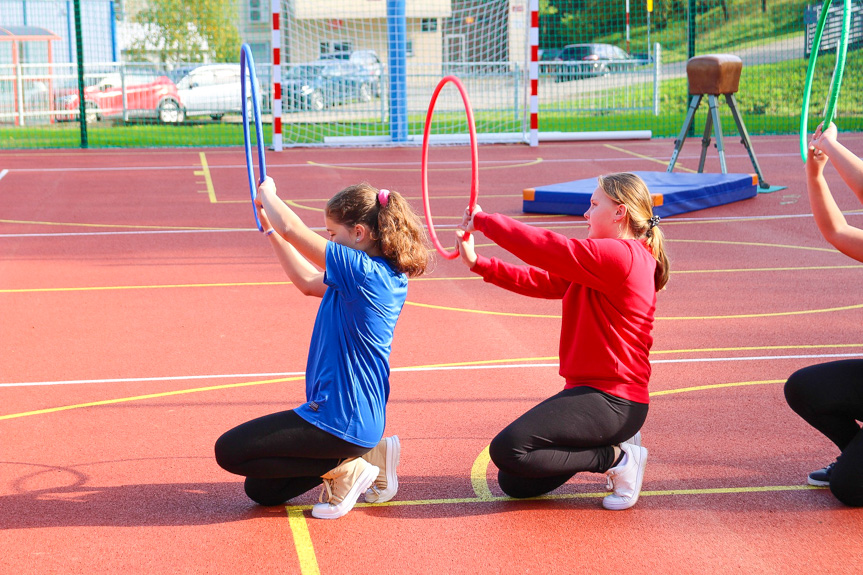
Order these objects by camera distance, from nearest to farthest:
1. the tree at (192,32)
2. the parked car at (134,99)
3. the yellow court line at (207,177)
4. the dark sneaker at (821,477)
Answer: the dark sneaker at (821,477) < the yellow court line at (207,177) < the parked car at (134,99) < the tree at (192,32)

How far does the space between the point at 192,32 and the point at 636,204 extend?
28508 millimetres

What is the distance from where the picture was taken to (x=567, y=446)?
3.88 meters

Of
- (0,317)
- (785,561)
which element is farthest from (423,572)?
(0,317)

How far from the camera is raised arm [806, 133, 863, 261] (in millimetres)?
3842

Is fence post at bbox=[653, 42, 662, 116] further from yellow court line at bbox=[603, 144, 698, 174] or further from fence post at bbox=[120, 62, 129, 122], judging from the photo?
fence post at bbox=[120, 62, 129, 122]

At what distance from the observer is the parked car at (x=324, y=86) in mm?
20656

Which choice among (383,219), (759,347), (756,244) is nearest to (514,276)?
(383,219)

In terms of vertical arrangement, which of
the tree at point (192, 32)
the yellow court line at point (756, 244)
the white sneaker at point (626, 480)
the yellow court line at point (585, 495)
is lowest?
the yellow court line at point (585, 495)

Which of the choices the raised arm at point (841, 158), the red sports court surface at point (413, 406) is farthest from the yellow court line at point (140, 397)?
the raised arm at point (841, 158)

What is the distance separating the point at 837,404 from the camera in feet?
13.3

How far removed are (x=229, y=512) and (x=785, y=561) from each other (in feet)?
6.88

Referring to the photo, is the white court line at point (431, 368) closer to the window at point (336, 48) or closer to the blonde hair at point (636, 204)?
the blonde hair at point (636, 204)

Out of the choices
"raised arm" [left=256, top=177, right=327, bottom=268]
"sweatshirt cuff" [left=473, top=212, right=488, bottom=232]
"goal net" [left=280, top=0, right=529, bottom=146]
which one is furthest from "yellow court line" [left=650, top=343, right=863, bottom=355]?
"goal net" [left=280, top=0, right=529, bottom=146]

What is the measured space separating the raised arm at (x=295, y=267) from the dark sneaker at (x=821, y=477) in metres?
2.18
